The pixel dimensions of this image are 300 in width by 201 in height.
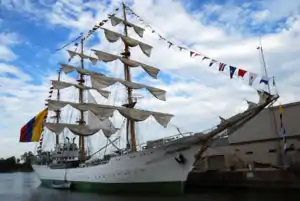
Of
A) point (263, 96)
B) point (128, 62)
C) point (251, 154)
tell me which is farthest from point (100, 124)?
point (263, 96)

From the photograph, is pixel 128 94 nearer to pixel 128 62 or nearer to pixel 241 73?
pixel 128 62

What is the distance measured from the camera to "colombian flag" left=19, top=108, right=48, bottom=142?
51.9 m

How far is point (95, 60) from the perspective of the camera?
54.8 m

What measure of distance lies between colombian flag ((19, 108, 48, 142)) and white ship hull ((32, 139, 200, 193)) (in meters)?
21.5

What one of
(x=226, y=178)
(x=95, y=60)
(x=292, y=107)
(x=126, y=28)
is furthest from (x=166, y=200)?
(x=95, y=60)

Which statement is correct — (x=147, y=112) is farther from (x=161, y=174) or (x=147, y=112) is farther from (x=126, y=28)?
(x=126, y=28)

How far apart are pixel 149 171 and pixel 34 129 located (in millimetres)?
28661

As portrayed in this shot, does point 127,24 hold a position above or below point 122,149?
above

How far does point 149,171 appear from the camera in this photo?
30562mm

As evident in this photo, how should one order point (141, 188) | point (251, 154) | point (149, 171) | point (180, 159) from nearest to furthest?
point (180, 159), point (149, 171), point (141, 188), point (251, 154)

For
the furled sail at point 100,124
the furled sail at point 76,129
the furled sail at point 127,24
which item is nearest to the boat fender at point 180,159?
the furled sail at point 100,124

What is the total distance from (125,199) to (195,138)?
8003 millimetres

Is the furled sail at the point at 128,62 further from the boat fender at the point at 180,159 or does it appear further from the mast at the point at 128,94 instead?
the boat fender at the point at 180,159

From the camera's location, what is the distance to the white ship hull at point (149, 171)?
29641 mm
